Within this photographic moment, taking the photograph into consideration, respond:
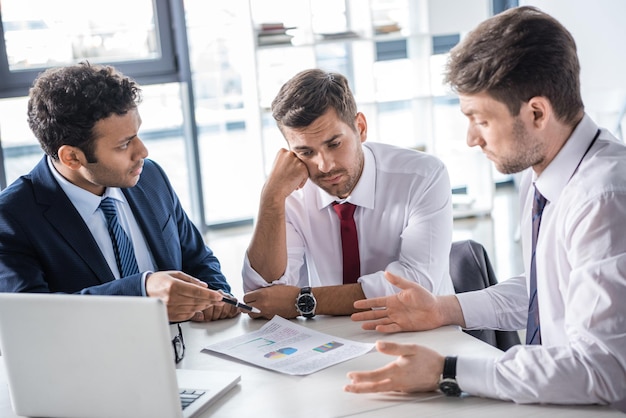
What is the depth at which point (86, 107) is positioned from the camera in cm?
222

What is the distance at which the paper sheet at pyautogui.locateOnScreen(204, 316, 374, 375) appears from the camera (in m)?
1.67

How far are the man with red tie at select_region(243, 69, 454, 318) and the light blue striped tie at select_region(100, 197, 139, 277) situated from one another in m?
0.34

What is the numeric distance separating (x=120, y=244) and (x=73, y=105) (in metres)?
0.42

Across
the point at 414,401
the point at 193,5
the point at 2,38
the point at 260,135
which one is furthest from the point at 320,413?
the point at 193,5

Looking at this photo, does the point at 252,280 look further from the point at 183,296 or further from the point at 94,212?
the point at 94,212

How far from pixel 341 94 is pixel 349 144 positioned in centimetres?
15

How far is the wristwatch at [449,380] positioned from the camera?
145cm

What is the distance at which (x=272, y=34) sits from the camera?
520 cm

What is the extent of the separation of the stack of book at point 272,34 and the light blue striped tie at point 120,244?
10.1ft

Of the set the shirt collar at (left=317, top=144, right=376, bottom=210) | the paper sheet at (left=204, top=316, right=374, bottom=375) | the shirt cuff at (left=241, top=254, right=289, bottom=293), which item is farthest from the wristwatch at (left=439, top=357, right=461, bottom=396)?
the shirt collar at (left=317, top=144, right=376, bottom=210)

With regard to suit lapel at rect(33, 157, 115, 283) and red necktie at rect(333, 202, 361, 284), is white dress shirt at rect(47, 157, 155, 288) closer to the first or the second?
suit lapel at rect(33, 157, 115, 283)

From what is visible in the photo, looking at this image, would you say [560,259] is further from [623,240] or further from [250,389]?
[250,389]

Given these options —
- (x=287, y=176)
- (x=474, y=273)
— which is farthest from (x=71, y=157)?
(x=474, y=273)

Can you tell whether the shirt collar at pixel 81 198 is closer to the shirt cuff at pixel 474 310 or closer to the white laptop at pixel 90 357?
the white laptop at pixel 90 357
